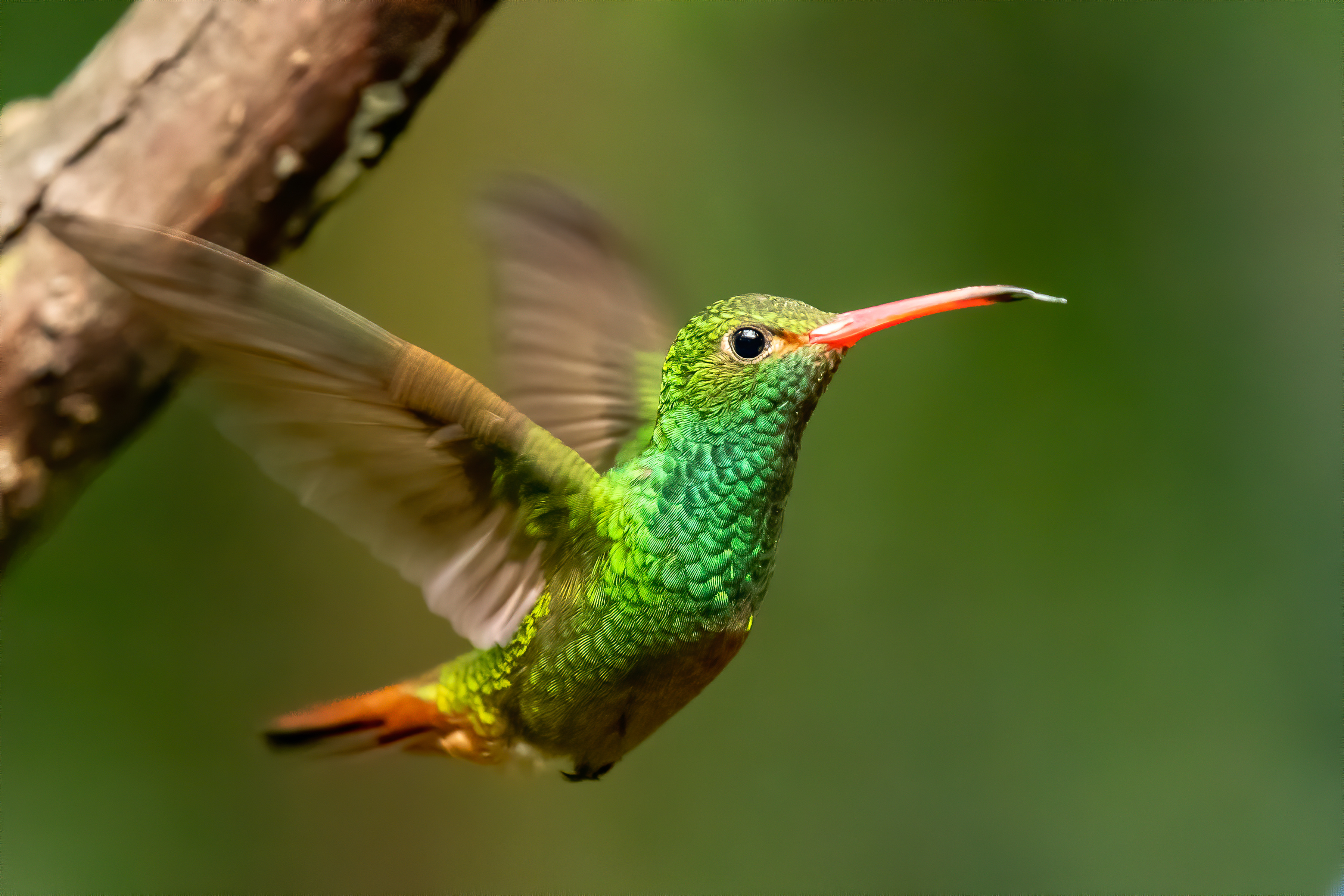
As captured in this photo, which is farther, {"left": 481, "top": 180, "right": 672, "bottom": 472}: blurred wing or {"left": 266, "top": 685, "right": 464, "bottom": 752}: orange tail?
{"left": 481, "top": 180, "right": 672, "bottom": 472}: blurred wing

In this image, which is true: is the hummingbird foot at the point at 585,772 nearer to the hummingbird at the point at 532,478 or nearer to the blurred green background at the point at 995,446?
the hummingbird at the point at 532,478

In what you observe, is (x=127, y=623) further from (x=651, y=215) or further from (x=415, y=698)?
(x=651, y=215)

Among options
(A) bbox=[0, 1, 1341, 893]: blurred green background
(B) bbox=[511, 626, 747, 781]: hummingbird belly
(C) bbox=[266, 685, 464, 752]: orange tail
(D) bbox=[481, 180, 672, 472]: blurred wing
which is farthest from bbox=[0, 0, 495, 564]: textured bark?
(A) bbox=[0, 1, 1341, 893]: blurred green background

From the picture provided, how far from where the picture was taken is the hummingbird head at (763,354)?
22.2 inches

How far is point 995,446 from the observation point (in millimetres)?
1815

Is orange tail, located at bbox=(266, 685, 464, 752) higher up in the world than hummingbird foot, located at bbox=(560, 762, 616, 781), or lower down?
lower down

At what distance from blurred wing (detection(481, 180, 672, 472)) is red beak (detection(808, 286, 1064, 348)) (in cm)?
30

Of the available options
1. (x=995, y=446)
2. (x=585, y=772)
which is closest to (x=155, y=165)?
(x=585, y=772)

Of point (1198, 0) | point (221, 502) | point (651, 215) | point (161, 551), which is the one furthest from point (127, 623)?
point (1198, 0)

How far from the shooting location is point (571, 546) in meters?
0.63

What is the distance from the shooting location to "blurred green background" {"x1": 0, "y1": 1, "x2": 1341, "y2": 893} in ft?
5.56

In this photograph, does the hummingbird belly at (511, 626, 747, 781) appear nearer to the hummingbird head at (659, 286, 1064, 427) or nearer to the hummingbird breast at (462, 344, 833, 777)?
the hummingbird breast at (462, 344, 833, 777)

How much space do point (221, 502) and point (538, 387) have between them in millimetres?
878

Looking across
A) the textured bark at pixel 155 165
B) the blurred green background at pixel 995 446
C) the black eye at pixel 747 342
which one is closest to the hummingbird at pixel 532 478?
the black eye at pixel 747 342
